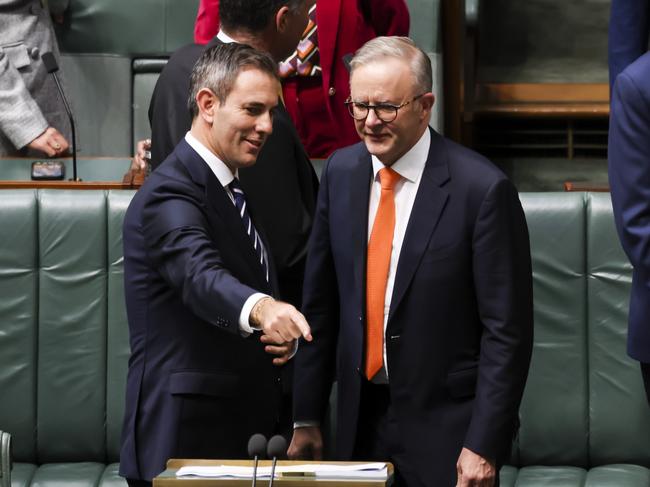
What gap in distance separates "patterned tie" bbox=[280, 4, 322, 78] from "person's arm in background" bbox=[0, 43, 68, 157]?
38.3 inches

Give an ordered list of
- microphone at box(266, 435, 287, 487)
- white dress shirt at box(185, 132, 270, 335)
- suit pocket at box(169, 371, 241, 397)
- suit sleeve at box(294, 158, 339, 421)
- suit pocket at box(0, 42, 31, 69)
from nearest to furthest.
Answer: microphone at box(266, 435, 287, 487) < suit pocket at box(169, 371, 241, 397) < white dress shirt at box(185, 132, 270, 335) < suit sleeve at box(294, 158, 339, 421) < suit pocket at box(0, 42, 31, 69)

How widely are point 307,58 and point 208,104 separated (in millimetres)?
1373

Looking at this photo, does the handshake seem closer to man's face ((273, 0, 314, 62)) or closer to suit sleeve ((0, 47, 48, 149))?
man's face ((273, 0, 314, 62))

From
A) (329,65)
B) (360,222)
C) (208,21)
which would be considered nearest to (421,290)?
(360,222)

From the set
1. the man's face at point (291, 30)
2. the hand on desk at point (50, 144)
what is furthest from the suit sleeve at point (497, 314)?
the hand on desk at point (50, 144)

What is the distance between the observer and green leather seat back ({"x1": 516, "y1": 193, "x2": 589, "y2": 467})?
3.60m

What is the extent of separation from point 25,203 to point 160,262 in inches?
54.9

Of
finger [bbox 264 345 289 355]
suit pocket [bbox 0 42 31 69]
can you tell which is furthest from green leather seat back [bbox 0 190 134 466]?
finger [bbox 264 345 289 355]

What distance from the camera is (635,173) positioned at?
226cm

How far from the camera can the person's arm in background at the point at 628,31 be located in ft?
9.63

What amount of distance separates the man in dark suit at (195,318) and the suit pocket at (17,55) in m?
2.26

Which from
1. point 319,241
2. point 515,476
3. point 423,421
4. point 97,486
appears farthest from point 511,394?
point 97,486

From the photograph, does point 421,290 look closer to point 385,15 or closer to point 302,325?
point 302,325

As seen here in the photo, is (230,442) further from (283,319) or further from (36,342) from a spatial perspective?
(36,342)
